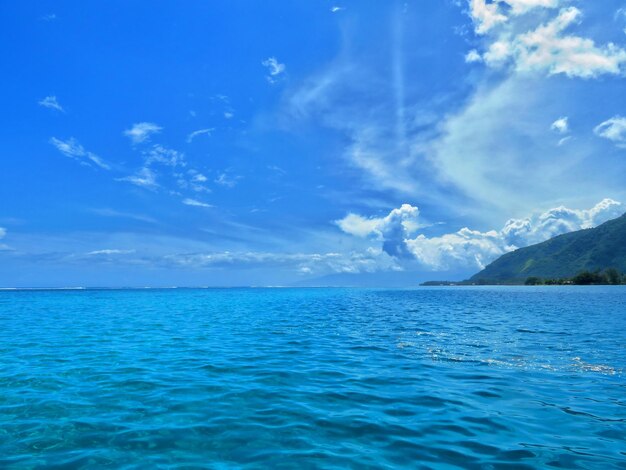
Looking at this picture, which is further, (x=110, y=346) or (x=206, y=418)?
(x=110, y=346)

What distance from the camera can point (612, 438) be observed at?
34.7ft

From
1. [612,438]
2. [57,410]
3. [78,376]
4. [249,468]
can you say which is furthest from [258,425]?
[78,376]

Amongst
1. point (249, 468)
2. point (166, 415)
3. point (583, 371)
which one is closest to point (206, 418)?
point (166, 415)

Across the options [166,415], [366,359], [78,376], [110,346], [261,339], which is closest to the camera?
[166,415]

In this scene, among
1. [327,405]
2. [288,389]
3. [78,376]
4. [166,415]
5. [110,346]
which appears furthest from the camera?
[110,346]

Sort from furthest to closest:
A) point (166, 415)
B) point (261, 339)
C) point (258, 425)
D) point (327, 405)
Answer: point (261, 339) < point (327, 405) < point (166, 415) < point (258, 425)

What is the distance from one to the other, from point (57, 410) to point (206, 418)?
5.70 metres

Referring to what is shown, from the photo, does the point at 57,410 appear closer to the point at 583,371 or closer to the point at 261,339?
the point at 261,339

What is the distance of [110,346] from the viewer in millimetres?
27156

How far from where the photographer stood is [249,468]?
346 inches

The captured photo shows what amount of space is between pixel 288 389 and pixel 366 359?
7.60 meters

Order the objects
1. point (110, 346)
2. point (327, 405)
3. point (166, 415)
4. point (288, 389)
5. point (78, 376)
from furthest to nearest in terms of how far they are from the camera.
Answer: point (110, 346) → point (78, 376) → point (288, 389) → point (327, 405) → point (166, 415)

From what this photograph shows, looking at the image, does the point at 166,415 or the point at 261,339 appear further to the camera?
the point at 261,339

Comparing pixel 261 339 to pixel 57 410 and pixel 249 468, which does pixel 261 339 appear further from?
pixel 249 468
